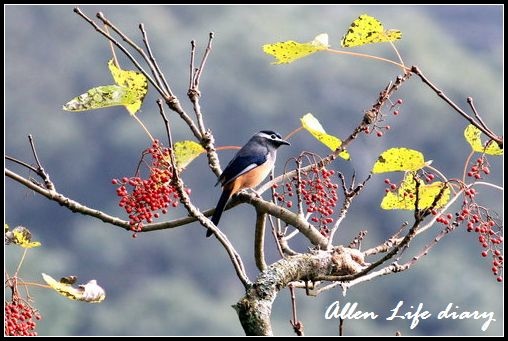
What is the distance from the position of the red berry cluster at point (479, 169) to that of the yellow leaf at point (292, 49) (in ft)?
2.09

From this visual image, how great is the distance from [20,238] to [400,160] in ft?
3.66

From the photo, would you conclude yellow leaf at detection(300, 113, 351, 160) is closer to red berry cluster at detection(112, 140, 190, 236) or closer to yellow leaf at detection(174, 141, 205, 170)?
yellow leaf at detection(174, 141, 205, 170)

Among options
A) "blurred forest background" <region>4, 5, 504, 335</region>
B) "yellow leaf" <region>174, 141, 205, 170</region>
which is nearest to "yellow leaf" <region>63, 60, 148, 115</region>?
"yellow leaf" <region>174, 141, 205, 170</region>

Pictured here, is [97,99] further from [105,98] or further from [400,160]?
[400,160]

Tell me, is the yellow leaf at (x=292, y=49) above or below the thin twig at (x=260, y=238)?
above

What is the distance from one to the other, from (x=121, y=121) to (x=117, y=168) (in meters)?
4.57

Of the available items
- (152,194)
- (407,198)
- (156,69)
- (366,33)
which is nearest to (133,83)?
(156,69)

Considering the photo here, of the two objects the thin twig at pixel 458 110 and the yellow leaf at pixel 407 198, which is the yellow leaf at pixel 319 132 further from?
the thin twig at pixel 458 110

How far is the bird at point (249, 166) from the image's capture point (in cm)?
314

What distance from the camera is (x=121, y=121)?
76688 millimetres

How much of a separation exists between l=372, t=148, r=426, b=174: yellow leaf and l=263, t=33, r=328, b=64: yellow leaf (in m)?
0.33

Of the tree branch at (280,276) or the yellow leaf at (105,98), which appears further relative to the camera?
the yellow leaf at (105,98)

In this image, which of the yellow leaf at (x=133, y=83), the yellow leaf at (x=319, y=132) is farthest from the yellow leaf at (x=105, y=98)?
the yellow leaf at (x=319, y=132)

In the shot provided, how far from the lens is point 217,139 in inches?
2980
